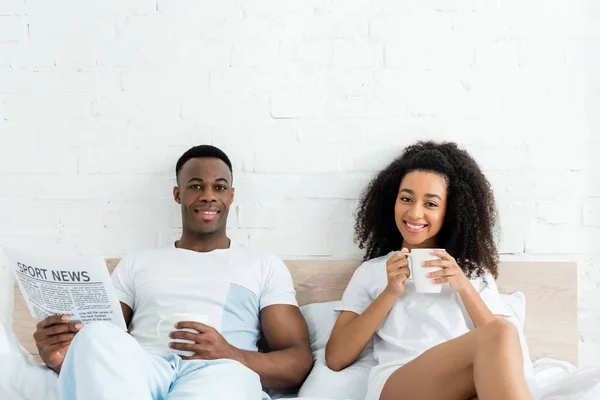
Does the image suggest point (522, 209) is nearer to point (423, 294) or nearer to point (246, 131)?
point (423, 294)

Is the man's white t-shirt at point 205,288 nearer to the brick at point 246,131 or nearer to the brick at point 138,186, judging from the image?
the brick at point 138,186

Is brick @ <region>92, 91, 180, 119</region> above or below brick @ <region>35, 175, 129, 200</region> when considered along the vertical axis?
above

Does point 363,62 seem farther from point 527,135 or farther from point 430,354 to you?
point 430,354

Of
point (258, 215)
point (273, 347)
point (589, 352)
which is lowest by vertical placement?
point (589, 352)

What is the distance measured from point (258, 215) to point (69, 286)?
2.46 ft

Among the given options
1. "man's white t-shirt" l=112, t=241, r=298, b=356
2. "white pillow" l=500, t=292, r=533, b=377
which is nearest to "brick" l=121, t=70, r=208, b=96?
"man's white t-shirt" l=112, t=241, r=298, b=356

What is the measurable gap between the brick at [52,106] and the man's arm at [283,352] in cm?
91

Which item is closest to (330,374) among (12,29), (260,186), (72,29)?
(260,186)

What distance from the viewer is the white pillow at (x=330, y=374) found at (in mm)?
1681

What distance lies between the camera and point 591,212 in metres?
2.08

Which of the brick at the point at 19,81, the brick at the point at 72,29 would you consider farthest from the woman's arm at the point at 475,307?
the brick at the point at 19,81

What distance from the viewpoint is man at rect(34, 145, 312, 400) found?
1.52 metres

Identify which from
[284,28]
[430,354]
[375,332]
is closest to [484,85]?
[284,28]

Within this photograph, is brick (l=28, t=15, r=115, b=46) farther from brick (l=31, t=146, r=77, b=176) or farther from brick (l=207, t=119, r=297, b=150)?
brick (l=207, t=119, r=297, b=150)
